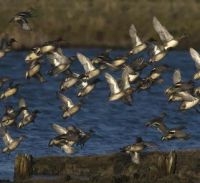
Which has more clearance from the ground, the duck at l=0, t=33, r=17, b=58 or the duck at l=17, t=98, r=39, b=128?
the duck at l=0, t=33, r=17, b=58

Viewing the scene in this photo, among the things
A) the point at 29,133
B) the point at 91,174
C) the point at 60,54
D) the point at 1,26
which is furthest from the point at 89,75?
the point at 1,26

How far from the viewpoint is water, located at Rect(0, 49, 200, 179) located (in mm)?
37312

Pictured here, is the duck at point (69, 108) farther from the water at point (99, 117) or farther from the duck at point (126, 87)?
the water at point (99, 117)

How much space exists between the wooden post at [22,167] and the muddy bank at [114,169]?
2cm

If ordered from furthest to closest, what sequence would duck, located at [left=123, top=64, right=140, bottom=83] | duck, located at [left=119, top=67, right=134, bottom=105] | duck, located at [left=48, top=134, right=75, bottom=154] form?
duck, located at [left=123, top=64, right=140, bottom=83], duck, located at [left=119, top=67, right=134, bottom=105], duck, located at [left=48, top=134, right=75, bottom=154]

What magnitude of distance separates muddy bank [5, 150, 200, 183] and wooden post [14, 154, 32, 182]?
2 centimetres

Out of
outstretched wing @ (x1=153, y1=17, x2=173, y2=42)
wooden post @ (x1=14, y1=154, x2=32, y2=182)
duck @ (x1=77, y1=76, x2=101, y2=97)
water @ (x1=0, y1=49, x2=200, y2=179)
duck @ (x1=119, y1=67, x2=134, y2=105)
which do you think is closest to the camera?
wooden post @ (x1=14, y1=154, x2=32, y2=182)

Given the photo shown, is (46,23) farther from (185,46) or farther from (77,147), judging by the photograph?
(77,147)

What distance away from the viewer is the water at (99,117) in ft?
122

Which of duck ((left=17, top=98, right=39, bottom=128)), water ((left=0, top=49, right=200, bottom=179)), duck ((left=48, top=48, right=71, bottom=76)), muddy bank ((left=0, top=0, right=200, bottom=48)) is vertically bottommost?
muddy bank ((left=0, top=0, right=200, bottom=48))

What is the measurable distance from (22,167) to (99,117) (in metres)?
19.1

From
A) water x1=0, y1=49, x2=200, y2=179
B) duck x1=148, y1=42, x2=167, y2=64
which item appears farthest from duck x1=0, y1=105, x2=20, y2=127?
duck x1=148, y1=42, x2=167, y2=64

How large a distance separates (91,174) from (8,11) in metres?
44.4

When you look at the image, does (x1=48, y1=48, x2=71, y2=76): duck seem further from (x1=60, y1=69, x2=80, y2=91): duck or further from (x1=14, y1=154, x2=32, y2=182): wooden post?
(x1=14, y1=154, x2=32, y2=182): wooden post
